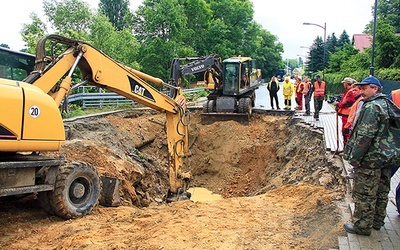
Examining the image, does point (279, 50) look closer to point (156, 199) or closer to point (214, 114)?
point (214, 114)

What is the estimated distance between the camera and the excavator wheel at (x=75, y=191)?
5996 millimetres

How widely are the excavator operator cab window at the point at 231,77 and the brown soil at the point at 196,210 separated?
416cm

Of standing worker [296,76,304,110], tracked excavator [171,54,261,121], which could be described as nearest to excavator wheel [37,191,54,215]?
tracked excavator [171,54,261,121]

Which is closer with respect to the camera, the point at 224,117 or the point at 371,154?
the point at 371,154

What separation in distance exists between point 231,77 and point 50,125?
11913mm

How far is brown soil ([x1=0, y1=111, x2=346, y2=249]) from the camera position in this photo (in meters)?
5.16

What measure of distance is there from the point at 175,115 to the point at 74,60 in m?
2.98

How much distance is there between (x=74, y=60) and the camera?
650cm

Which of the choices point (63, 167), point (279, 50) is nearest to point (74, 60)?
point (63, 167)

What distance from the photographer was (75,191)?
20.5ft

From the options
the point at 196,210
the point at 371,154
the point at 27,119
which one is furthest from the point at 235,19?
the point at 371,154

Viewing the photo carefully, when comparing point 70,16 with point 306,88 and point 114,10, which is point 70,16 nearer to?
point 114,10

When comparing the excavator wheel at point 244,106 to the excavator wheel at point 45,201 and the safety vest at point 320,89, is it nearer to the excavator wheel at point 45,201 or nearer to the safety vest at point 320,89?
the safety vest at point 320,89

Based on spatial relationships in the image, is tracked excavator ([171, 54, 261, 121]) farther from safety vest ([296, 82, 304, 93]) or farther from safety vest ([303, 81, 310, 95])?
safety vest ([303, 81, 310, 95])
